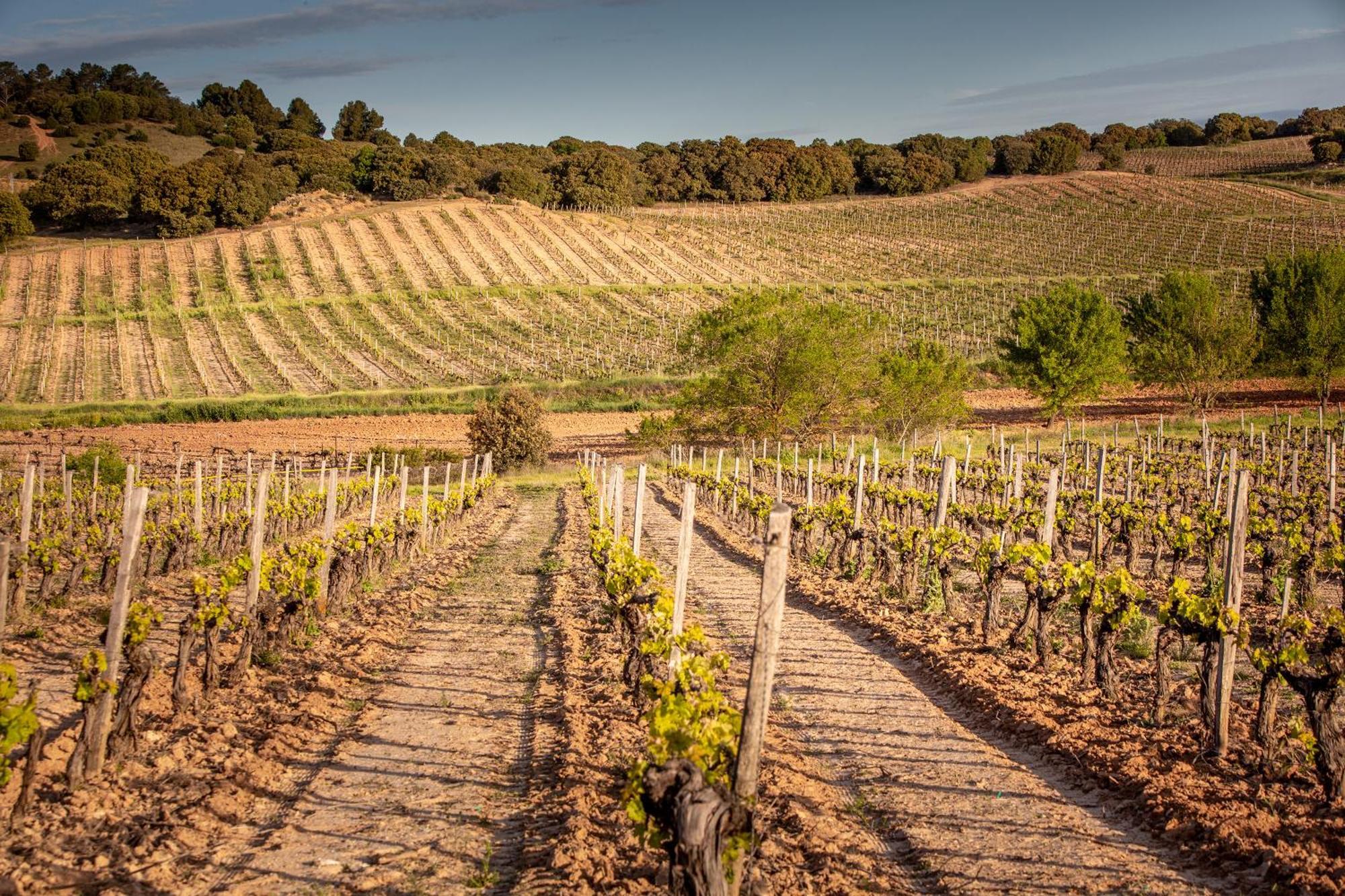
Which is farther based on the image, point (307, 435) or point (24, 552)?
point (307, 435)

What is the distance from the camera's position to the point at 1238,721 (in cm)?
872

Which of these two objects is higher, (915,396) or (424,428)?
(915,396)

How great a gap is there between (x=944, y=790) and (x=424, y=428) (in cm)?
4135

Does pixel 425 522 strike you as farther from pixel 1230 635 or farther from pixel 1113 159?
pixel 1113 159

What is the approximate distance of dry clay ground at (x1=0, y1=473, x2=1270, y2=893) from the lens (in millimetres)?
5973

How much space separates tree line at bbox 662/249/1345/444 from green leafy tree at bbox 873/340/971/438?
6 centimetres

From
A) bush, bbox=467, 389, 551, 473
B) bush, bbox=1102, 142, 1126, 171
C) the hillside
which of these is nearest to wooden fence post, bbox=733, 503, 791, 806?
bush, bbox=467, 389, 551, 473

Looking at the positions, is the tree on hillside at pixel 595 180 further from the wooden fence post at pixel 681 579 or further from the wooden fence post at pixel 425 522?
the wooden fence post at pixel 681 579

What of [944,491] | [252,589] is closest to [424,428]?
[944,491]

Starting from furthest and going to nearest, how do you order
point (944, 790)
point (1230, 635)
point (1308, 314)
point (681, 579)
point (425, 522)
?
1. point (1308, 314)
2. point (425, 522)
3. point (681, 579)
4. point (1230, 635)
5. point (944, 790)

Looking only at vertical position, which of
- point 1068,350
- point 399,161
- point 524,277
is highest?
point 399,161

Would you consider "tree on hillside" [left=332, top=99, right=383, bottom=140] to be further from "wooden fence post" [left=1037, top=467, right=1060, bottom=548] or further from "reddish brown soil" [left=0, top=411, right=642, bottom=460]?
"wooden fence post" [left=1037, top=467, right=1060, bottom=548]

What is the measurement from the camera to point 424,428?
4641 centimetres

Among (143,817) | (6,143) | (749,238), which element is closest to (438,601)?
(143,817)
